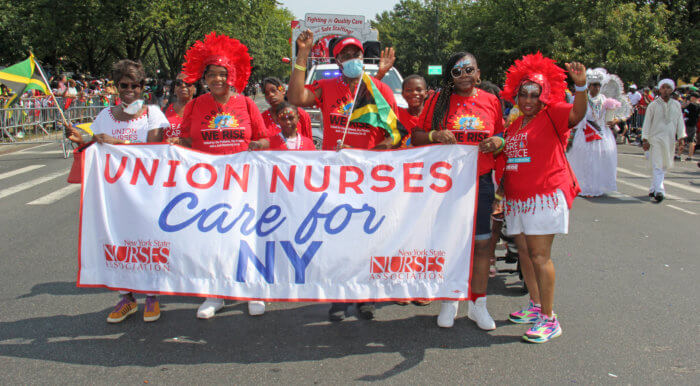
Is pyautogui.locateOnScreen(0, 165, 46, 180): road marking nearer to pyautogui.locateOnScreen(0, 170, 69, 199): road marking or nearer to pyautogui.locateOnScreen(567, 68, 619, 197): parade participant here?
pyautogui.locateOnScreen(0, 170, 69, 199): road marking

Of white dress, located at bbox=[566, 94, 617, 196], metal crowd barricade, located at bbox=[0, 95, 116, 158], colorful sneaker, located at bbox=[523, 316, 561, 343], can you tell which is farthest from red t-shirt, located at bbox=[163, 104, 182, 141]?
metal crowd barricade, located at bbox=[0, 95, 116, 158]

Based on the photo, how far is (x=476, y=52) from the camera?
43406mm

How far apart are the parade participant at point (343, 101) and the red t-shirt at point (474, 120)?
0.48 m

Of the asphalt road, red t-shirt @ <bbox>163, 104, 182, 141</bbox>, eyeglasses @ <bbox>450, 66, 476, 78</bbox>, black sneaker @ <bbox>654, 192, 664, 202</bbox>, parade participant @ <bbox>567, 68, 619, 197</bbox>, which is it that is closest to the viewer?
the asphalt road

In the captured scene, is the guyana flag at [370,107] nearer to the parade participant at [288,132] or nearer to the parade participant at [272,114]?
the parade participant at [288,132]

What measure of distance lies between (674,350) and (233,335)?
3.06m

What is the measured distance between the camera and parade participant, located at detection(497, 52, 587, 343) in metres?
4.02

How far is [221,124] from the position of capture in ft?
14.8

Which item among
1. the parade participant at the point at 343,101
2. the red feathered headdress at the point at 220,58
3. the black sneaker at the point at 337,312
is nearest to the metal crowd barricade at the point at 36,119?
the red feathered headdress at the point at 220,58

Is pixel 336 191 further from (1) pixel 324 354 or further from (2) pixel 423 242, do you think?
(1) pixel 324 354

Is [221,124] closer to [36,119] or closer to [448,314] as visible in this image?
[448,314]


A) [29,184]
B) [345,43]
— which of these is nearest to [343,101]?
[345,43]

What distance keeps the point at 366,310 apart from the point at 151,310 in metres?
1.65

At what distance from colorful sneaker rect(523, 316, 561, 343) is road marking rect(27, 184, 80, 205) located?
8018 mm
